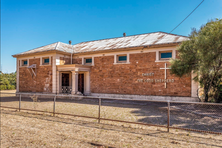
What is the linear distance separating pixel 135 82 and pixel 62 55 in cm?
830

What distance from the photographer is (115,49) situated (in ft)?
47.0

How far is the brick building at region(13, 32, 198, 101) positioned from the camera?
12508 millimetres

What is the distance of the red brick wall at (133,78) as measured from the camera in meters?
12.3

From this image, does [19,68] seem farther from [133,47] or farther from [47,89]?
[133,47]

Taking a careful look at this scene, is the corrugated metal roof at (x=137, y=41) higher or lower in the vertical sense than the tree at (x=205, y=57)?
higher

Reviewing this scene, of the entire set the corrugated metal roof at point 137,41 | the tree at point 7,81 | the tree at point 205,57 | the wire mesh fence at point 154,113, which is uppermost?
the corrugated metal roof at point 137,41

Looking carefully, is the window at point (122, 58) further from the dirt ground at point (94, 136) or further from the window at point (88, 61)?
the dirt ground at point (94, 136)

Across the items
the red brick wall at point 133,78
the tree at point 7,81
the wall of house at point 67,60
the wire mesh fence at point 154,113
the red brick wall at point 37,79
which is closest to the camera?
the wire mesh fence at point 154,113

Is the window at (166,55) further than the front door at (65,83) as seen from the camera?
No

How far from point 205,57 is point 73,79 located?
11.2 meters

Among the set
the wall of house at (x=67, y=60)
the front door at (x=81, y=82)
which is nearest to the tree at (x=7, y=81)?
the wall of house at (x=67, y=60)

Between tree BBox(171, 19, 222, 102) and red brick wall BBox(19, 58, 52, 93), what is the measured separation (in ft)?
40.2

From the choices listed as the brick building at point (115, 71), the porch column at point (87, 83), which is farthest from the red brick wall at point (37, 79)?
the porch column at point (87, 83)

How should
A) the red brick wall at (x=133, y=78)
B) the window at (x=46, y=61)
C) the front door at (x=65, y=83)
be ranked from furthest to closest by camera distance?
1. the window at (x=46, y=61)
2. the front door at (x=65, y=83)
3. the red brick wall at (x=133, y=78)
